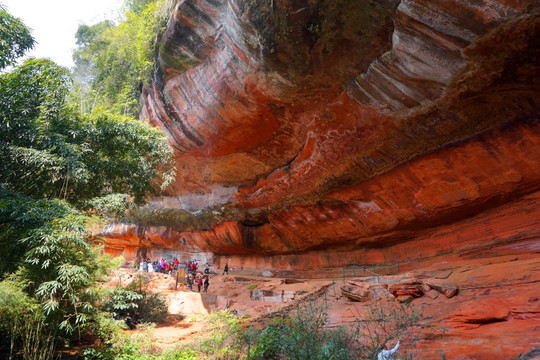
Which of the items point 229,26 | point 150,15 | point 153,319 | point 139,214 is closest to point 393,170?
point 229,26

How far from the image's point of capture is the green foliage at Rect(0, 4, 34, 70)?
777 cm

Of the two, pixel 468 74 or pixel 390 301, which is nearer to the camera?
pixel 468 74

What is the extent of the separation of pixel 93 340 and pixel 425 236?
32.9 feet

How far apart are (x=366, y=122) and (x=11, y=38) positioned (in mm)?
9850

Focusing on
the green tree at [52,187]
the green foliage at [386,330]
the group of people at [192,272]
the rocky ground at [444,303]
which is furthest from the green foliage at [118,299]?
the green foliage at [386,330]

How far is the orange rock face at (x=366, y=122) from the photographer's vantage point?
6027mm

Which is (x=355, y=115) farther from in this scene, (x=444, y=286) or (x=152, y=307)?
(x=152, y=307)

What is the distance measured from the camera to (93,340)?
7.11m

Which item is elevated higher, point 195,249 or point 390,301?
point 195,249

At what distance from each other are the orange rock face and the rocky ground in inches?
5.6

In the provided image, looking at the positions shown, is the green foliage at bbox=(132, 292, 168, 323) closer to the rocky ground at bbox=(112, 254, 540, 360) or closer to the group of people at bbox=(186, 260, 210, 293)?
the rocky ground at bbox=(112, 254, 540, 360)

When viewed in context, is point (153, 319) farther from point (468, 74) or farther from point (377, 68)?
point (468, 74)

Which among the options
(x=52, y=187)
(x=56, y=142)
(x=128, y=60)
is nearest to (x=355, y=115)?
(x=56, y=142)

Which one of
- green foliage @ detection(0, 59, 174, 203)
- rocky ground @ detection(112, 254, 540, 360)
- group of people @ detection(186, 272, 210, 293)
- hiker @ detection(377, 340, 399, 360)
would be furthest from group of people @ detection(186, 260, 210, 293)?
hiker @ detection(377, 340, 399, 360)
